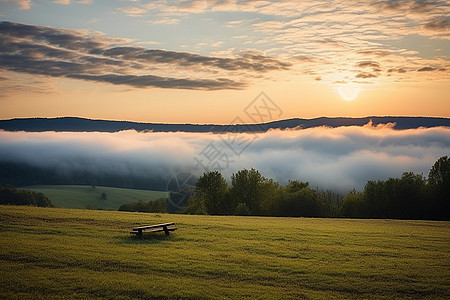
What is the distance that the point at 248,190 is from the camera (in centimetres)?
10944

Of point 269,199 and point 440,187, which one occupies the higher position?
point 440,187

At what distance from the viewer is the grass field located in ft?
71.9

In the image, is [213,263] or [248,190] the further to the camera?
[248,190]

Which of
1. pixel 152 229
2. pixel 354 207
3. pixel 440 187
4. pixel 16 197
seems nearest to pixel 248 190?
pixel 354 207

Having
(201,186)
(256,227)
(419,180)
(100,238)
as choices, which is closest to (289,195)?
(201,186)

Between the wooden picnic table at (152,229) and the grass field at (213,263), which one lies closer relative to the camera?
the grass field at (213,263)

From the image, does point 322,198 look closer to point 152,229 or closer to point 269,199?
point 269,199

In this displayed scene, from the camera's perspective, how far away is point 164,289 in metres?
21.8

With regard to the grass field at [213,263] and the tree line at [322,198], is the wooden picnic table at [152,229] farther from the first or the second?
the tree line at [322,198]

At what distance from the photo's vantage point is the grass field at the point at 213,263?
21.9 m

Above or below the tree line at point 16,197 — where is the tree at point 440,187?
above

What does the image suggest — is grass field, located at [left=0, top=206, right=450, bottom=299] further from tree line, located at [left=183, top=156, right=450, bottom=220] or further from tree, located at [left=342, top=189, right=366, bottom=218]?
tree, located at [left=342, top=189, right=366, bottom=218]

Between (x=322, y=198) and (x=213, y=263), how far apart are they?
83.8 meters


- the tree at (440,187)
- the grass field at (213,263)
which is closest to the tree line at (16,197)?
the grass field at (213,263)
